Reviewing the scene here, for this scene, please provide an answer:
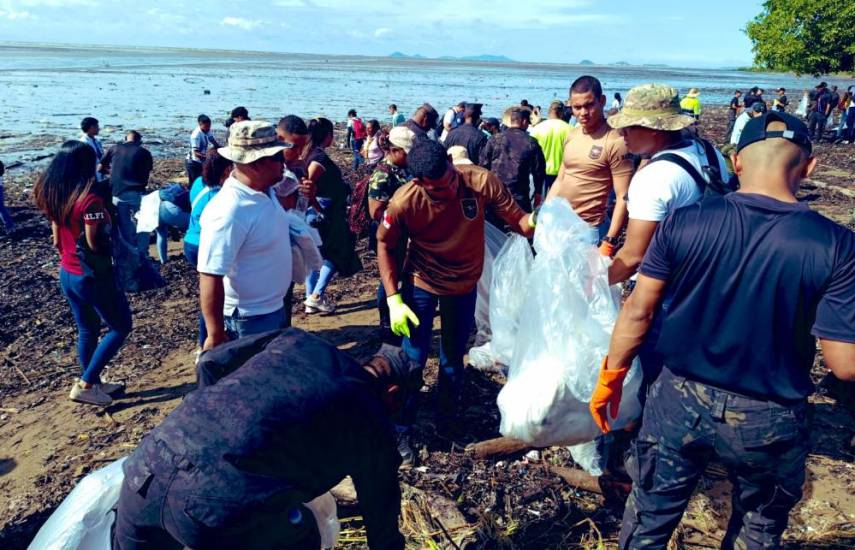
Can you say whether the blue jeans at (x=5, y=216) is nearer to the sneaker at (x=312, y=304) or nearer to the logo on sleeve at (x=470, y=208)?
the sneaker at (x=312, y=304)

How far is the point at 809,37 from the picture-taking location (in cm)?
2241

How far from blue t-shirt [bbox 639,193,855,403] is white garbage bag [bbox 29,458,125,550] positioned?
2151 millimetres

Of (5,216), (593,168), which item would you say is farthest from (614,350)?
(5,216)

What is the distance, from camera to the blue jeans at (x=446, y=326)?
3518 mm

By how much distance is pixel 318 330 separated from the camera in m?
5.54

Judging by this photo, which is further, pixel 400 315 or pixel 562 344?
pixel 400 315

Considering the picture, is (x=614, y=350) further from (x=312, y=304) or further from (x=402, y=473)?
(x=312, y=304)

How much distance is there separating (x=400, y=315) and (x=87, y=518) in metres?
1.75

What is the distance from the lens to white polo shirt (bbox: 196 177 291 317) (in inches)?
111

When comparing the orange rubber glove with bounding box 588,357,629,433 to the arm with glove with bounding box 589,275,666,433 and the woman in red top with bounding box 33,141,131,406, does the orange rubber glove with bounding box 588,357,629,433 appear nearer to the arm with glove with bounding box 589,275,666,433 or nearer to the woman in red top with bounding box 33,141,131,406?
the arm with glove with bounding box 589,275,666,433

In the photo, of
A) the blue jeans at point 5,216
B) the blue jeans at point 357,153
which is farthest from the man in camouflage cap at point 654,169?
the blue jeans at point 357,153

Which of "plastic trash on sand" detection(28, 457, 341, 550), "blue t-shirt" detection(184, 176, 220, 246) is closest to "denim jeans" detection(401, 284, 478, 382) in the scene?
"plastic trash on sand" detection(28, 457, 341, 550)

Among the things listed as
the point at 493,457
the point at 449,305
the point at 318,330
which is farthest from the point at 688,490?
the point at 318,330

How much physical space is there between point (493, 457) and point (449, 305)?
36.8 inches
